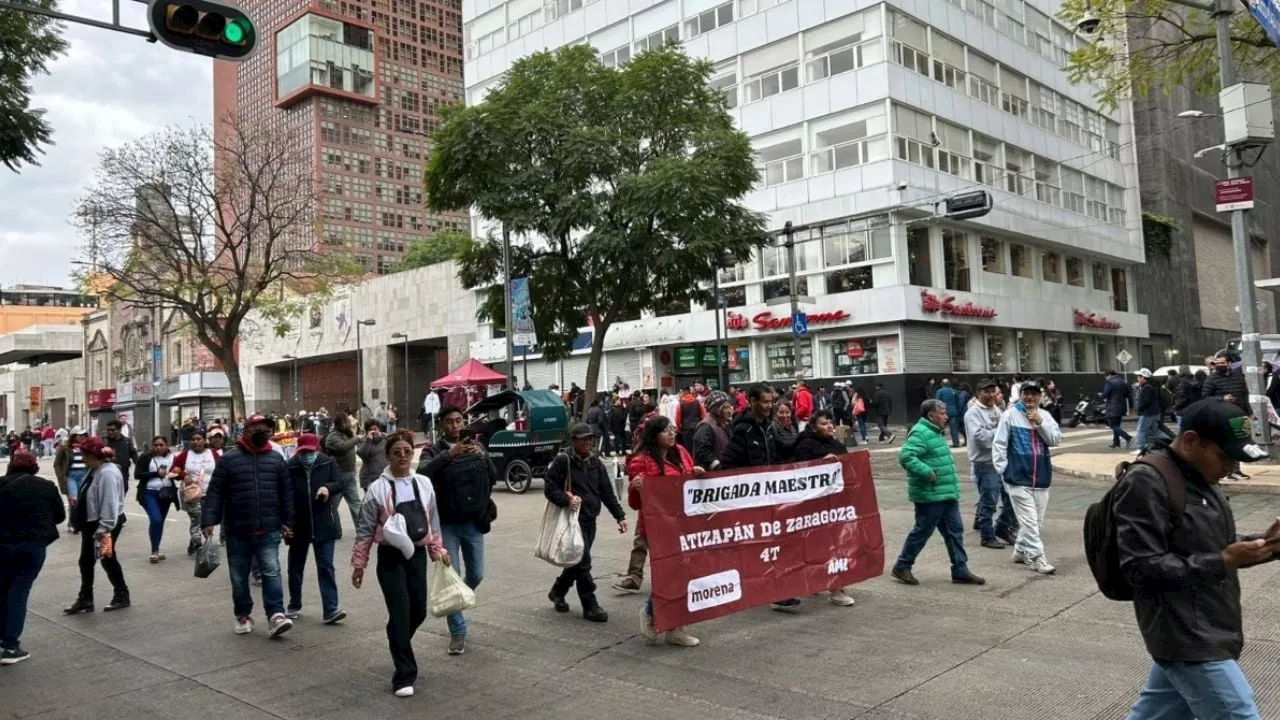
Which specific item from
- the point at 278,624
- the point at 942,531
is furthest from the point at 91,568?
the point at 942,531

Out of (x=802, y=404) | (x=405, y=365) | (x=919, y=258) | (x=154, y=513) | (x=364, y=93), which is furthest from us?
(x=364, y=93)

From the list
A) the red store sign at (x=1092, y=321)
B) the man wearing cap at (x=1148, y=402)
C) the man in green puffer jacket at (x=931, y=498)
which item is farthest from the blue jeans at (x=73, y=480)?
the red store sign at (x=1092, y=321)

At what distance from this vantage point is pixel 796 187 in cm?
3186

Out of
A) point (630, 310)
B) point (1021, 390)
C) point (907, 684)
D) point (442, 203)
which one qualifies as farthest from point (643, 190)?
point (907, 684)

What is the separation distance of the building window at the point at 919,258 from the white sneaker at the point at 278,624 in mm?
26627

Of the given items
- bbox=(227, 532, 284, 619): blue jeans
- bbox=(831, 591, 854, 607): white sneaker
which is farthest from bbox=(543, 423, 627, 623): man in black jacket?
bbox=(227, 532, 284, 619): blue jeans

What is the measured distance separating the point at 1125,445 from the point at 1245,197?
7.84 metres

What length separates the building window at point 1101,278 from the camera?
4128cm

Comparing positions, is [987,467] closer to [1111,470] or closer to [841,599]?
[841,599]

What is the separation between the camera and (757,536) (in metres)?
6.84

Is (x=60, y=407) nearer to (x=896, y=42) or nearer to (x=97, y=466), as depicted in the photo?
(x=896, y=42)

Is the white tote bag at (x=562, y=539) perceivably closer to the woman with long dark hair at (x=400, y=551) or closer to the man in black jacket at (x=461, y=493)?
the man in black jacket at (x=461, y=493)

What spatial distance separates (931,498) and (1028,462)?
4.06 ft

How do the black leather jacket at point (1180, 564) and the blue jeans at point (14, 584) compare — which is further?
the blue jeans at point (14, 584)
